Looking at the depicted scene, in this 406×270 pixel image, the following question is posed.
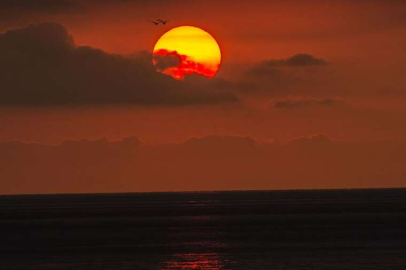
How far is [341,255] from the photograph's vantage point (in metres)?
86.7

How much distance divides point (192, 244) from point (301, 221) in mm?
51572

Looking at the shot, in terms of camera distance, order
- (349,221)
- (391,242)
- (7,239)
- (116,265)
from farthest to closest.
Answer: (349,221)
(7,239)
(391,242)
(116,265)

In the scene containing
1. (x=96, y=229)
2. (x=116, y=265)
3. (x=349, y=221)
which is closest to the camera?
(x=116, y=265)

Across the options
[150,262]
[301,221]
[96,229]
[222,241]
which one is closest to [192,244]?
[222,241]

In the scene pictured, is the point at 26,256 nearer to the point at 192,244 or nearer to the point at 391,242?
the point at 192,244

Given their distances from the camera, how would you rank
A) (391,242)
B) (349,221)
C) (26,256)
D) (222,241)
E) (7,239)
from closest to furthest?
(26,256), (391,242), (222,241), (7,239), (349,221)

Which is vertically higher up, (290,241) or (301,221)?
(301,221)

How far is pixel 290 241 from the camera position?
351 feet

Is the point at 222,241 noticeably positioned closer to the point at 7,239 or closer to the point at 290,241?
the point at 290,241

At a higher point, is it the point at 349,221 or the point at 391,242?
the point at 349,221

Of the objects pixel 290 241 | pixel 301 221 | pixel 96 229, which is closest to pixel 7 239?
pixel 96 229

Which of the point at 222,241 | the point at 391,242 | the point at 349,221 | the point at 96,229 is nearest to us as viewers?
the point at 391,242

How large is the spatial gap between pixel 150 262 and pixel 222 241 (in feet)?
84.0

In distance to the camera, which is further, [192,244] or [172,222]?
[172,222]
